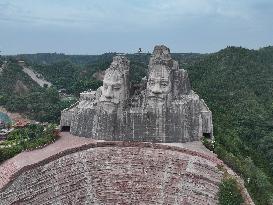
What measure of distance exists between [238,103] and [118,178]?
29973mm

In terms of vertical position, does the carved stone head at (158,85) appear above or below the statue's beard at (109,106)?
above

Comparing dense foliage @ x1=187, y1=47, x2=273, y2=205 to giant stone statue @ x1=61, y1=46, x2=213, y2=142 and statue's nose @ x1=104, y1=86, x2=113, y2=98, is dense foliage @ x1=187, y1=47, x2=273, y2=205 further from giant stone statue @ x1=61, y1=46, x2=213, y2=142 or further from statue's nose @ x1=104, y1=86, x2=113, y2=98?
statue's nose @ x1=104, y1=86, x2=113, y2=98

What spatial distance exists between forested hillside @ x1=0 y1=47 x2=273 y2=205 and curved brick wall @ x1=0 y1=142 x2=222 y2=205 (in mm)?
2574

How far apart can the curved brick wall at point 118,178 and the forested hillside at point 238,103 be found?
8.45 ft

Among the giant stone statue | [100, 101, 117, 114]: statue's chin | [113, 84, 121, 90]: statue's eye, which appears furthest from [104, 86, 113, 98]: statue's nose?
[100, 101, 117, 114]: statue's chin

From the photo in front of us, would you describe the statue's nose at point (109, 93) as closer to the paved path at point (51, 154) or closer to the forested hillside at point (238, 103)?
the paved path at point (51, 154)

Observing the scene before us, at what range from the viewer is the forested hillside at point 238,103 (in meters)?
26.8

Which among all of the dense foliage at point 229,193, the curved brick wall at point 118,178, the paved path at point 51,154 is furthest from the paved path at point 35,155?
the dense foliage at point 229,193

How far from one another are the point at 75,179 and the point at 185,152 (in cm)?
537

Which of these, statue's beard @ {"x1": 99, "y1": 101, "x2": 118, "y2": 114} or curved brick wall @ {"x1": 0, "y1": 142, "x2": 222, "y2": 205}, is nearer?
curved brick wall @ {"x1": 0, "y1": 142, "x2": 222, "y2": 205}

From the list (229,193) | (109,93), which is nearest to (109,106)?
(109,93)

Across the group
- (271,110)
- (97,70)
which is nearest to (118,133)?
(271,110)

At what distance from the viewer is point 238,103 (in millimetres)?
50406

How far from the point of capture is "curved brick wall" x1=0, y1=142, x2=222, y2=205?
21.5 meters
